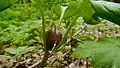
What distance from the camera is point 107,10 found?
2.44 ft

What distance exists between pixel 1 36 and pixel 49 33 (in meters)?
0.95

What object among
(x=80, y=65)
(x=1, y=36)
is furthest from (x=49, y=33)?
(x=1, y=36)

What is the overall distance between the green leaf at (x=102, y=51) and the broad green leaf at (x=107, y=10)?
0.07m

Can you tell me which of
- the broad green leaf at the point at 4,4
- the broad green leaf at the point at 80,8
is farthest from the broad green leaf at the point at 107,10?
the broad green leaf at the point at 4,4

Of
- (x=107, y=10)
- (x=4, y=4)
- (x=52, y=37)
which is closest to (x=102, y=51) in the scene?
(x=107, y=10)

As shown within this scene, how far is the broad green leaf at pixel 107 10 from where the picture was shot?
731 mm

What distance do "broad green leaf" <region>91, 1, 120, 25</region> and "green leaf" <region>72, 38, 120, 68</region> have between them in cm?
7

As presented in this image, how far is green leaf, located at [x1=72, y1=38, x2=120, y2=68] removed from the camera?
2.17 ft

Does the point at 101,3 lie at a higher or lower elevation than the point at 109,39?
higher

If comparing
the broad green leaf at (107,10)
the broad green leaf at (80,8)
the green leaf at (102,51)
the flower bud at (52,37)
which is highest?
the broad green leaf at (107,10)

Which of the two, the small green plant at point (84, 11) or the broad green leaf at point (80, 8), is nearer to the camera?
the small green plant at point (84, 11)

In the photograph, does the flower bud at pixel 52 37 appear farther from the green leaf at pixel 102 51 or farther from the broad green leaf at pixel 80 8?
the green leaf at pixel 102 51

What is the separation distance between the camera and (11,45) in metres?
1.67

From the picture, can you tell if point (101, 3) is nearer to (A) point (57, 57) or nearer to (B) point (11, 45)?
(A) point (57, 57)
